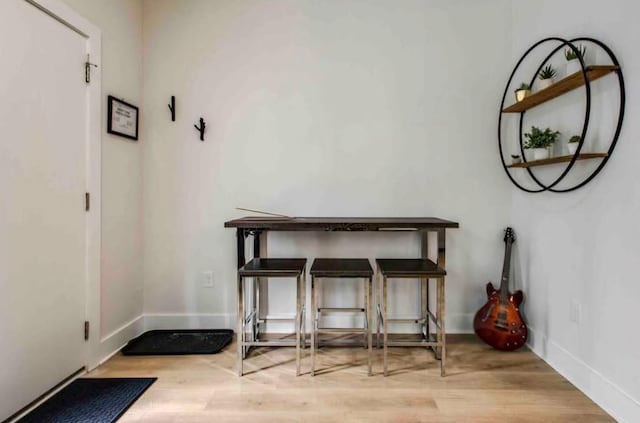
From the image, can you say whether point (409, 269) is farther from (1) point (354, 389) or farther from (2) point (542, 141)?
(2) point (542, 141)

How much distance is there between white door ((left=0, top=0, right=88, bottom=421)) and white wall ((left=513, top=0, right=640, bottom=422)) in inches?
109

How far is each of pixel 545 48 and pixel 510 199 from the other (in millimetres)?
1014

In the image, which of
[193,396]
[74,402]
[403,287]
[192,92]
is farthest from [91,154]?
[403,287]

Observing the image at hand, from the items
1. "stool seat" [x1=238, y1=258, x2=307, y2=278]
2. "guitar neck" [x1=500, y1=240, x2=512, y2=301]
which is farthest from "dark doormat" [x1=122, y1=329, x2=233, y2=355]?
"guitar neck" [x1=500, y1=240, x2=512, y2=301]

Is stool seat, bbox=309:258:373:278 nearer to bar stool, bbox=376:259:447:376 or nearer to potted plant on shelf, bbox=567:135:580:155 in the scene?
bar stool, bbox=376:259:447:376

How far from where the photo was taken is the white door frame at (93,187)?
6.28 ft

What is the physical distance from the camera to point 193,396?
5.55 feet

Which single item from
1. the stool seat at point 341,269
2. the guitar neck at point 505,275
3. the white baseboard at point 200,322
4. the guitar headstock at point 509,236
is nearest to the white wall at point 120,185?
the white baseboard at point 200,322

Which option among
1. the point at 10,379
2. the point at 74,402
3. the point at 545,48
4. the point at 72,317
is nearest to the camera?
the point at 10,379

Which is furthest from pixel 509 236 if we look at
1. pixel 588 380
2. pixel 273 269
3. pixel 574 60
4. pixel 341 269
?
pixel 273 269

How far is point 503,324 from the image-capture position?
213 centimetres

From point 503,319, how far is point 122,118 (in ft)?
9.46

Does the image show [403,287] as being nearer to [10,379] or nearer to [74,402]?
[74,402]

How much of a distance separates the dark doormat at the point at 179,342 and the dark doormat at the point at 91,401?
321mm
